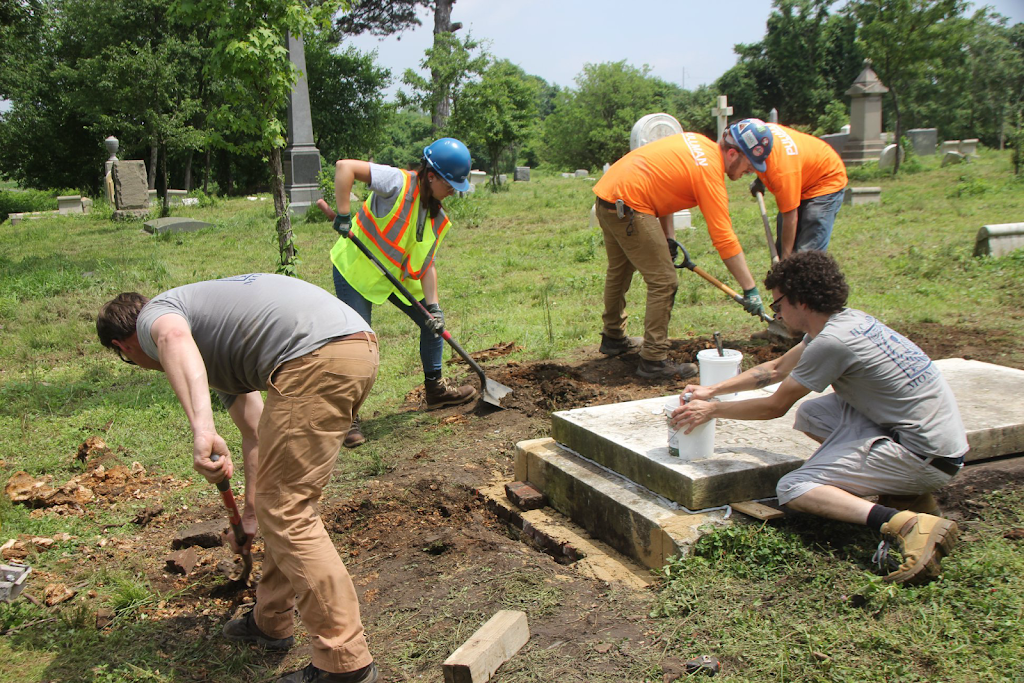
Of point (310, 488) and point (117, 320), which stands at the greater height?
point (117, 320)

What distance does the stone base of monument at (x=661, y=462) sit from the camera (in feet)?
10.8

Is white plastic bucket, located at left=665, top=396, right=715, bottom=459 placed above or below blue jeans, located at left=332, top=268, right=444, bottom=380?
below

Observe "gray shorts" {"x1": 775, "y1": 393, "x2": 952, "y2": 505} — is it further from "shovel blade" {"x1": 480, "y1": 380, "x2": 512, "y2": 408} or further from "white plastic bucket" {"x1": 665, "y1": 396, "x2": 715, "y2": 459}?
"shovel blade" {"x1": 480, "y1": 380, "x2": 512, "y2": 408}

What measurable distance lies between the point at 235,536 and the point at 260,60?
16.1 feet

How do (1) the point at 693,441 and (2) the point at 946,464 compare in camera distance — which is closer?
(2) the point at 946,464

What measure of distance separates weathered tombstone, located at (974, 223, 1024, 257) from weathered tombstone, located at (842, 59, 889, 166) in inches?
570

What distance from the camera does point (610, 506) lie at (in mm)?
3512

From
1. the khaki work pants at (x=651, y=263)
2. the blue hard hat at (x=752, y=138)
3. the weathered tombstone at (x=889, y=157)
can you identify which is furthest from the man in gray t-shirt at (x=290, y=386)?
the weathered tombstone at (x=889, y=157)

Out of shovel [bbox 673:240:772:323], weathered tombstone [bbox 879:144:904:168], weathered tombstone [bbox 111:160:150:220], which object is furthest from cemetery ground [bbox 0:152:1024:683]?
weathered tombstone [bbox 879:144:904:168]

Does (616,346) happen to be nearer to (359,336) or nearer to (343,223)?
(343,223)

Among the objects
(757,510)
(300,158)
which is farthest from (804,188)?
(300,158)

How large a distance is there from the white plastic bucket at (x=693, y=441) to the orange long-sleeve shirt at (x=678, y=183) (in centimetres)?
208

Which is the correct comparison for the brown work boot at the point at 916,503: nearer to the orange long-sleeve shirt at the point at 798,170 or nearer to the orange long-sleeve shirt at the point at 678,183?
the orange long-sleeve shirt at the point at 678,183

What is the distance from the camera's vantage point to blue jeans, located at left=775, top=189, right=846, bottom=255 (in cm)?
590
